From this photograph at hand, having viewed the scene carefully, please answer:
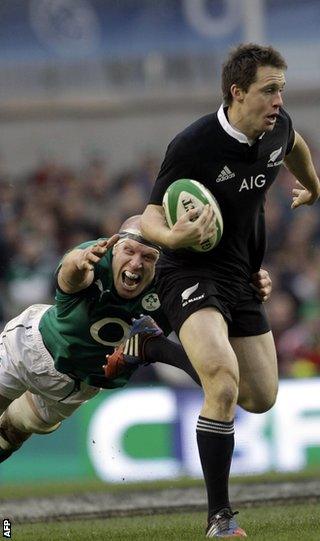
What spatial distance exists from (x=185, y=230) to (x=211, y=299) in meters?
0.56

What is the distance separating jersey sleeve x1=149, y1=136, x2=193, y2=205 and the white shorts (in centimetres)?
173

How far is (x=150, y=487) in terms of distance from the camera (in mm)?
11898

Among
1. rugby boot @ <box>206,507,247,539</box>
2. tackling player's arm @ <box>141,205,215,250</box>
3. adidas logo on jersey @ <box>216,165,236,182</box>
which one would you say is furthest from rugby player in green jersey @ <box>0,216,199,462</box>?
rugby boot @ <box>206,507,247,539</box>

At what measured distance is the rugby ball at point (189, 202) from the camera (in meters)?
7.66

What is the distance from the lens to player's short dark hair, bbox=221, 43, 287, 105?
25.4ft

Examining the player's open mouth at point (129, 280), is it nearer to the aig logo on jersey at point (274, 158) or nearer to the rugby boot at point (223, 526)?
the aig logo on jersey at point (274, 158)

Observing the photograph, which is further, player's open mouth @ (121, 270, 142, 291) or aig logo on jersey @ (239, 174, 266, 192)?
player's open mouth @ (121, 270, 142, 291)

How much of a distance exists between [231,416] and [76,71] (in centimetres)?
1316

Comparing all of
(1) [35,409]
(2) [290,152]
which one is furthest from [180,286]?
(1) [35,409]

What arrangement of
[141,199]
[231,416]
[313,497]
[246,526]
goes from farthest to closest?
[141,199]
[313,497]
[246,526]
[231,416]

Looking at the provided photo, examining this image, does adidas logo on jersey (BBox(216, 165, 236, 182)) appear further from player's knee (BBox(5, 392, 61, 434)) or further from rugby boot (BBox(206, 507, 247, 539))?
player's knee (BBox(5, 392, 61, 434))

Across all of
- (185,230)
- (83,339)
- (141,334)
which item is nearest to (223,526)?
(185,230)

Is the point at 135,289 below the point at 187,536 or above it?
above

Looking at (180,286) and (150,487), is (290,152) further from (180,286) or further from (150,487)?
(150,487)
